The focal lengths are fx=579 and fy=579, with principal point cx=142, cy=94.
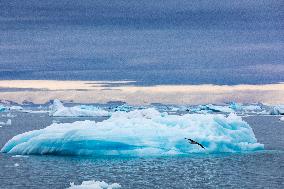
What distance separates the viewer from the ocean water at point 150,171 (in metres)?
24.9

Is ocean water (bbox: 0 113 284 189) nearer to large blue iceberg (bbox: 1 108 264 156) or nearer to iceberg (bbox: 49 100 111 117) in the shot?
large blue iceberg (bbox: 1 108 264 156)

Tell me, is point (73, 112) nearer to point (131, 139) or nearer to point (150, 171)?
point (131, 139)

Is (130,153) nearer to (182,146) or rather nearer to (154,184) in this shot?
(182,146)

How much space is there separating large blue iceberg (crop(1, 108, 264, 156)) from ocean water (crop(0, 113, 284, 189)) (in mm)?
819

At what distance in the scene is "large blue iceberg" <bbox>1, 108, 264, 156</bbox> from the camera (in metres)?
33.3

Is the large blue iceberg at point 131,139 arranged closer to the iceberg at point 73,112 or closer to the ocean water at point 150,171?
the ocean water at point 150,171

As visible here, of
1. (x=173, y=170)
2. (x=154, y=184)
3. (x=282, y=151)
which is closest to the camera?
(x=154, y=184)

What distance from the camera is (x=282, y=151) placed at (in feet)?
130

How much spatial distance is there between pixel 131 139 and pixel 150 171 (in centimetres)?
513

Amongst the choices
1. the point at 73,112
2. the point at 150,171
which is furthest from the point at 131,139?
the point at 73,112

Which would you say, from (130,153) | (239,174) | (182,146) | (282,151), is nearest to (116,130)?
(130,153)

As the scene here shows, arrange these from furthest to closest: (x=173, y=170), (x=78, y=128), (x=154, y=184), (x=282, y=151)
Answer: (x=282, y=151), (x=78, y=128), (x=173, y=170), (x=154, y=184)

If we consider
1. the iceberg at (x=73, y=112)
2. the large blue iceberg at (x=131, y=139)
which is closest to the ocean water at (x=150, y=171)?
the large blue iceberg at (x=131, y=139)

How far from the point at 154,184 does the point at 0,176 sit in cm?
733
